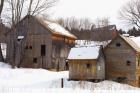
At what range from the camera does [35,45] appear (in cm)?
4975

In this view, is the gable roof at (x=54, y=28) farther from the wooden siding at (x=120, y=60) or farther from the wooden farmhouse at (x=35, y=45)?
the wooden siding at (x=120, y=60)

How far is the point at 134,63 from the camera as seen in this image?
135ft

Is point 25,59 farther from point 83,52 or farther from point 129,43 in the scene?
point 129,43

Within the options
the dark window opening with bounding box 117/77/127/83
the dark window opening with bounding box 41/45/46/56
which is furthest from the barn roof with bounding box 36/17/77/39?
the dark window opening with bounding box 117/77/127/83

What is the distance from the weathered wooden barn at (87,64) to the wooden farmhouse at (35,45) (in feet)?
29.2

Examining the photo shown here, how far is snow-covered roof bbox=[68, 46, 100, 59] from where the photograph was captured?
39.5 meters

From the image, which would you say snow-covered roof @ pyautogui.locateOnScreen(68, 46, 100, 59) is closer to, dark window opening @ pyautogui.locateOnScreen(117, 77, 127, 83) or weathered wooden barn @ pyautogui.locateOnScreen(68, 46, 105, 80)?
weathered wooden barn @ pyautogui.locateOnScreen(68, 46, 105, 80)

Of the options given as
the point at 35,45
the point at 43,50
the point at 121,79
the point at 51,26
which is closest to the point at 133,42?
the point at 121,79

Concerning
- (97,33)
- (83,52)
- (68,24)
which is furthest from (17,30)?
(68,24)

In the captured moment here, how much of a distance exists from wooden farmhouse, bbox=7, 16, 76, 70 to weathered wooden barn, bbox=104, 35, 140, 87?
964cm

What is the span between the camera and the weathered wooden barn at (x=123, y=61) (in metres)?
41.1

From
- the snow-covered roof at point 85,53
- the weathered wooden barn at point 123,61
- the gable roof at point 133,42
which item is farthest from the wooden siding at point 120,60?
the snow-covered roof at point 85,53

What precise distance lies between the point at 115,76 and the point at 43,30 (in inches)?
522

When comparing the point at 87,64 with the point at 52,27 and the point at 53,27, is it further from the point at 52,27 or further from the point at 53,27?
the point at 53,27
